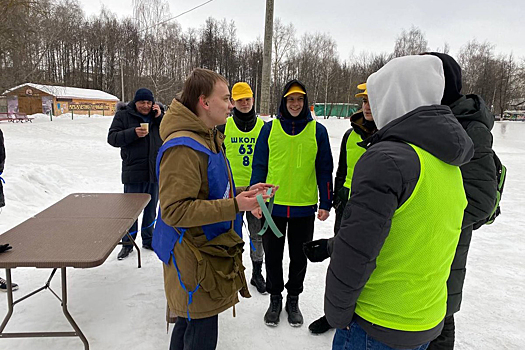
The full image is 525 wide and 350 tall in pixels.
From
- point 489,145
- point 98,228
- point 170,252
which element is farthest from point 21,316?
point 489,145

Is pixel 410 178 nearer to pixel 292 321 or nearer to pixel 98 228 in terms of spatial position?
pixel 292 321

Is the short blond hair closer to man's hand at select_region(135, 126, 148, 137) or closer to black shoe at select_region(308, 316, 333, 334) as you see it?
black shoe at select_region(308, 316, 333, 334)

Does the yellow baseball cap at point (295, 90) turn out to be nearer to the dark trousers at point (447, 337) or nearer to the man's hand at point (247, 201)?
the man's hand at point (247, 201)

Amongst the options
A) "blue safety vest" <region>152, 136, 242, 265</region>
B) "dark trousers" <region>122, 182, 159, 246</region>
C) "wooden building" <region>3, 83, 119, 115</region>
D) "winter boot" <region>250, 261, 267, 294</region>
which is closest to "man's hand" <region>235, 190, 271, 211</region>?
"blue safety vest" <region>152, 136, 242, 265</region>

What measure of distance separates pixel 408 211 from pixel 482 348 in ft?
6.86

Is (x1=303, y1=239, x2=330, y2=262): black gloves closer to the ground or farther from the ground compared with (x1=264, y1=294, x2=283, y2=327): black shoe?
farther from the ground

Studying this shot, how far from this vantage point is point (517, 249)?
4.43 meters

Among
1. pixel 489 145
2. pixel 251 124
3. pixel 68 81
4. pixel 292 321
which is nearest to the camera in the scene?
pixel 489 145

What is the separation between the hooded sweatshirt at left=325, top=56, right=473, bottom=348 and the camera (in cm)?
111

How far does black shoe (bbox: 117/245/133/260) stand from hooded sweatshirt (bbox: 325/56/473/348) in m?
3.06

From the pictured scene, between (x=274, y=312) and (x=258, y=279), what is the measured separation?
1.85 ft

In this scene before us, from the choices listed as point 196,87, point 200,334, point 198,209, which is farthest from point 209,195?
point 200,334

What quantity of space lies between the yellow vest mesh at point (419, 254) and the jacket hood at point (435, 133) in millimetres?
34

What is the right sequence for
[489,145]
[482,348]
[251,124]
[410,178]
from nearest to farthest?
1. [410,178]
2. [489,145]
3. [482,348]
4. [251,124]
